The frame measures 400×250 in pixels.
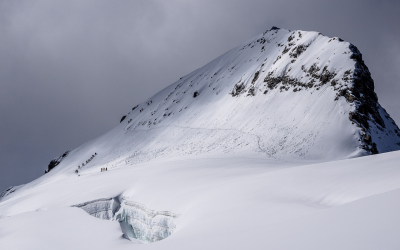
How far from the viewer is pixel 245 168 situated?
78.6 ft

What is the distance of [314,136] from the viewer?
36156 mm

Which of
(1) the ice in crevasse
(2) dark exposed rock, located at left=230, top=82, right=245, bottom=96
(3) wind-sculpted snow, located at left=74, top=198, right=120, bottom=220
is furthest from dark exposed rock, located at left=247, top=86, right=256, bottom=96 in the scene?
(3) wind-sculpted snow, located at left=74, top=198, right=120, bottom=220

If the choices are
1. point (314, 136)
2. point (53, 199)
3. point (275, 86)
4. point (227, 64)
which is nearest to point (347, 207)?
point (53, 199)

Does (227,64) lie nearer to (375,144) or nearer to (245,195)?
(375,144)

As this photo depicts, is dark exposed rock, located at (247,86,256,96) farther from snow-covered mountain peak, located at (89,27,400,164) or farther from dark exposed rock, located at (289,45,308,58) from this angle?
dark exposed rock, located at (289,45,308,58)

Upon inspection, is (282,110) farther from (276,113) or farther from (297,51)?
(297,51)

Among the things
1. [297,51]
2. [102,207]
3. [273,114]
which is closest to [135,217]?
[102,207]

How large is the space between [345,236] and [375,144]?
32.9 meters

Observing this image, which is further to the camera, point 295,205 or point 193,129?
point 193,129

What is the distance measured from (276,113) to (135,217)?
30871mm

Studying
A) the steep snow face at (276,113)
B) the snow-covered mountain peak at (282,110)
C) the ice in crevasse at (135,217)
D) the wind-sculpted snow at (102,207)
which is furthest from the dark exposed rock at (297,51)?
the wind-sculpted snow at (102,207)

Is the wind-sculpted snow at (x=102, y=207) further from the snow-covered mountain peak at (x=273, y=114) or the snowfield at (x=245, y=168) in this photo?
the snow-covered mountain peak at (x=273, y=114)

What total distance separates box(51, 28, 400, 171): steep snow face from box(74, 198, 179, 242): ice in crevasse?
19371 mm

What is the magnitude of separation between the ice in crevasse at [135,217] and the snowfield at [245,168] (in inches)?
3.3
